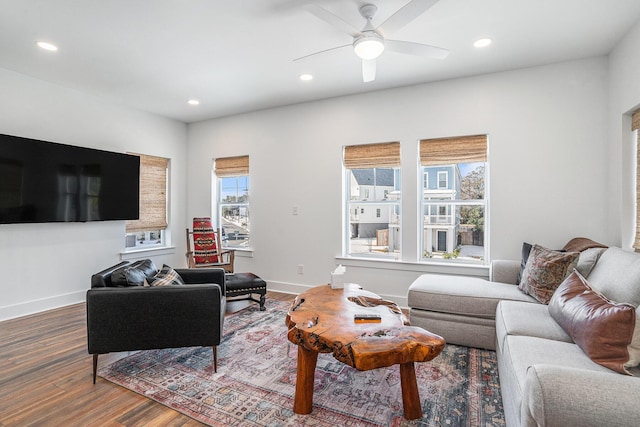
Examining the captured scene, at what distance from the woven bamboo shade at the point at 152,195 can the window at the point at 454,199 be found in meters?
4.10

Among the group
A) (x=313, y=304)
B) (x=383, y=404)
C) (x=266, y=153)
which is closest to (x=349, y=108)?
(x=266, y=153)

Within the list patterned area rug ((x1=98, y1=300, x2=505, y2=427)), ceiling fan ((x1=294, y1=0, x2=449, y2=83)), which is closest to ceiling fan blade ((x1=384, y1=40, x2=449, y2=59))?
ceiling fan ((x1=294, y1=0, x2=449, y2=83))

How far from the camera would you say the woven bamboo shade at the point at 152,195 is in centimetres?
503

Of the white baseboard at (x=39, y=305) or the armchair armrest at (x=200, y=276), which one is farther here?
the white baseboard at (x=39, y=305)

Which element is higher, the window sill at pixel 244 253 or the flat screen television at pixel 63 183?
the flat screen television at pixel 63 183

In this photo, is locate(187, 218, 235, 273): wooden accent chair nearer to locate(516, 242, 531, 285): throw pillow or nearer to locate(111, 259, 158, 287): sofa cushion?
locate(111, 259, 158, 287): sofa cushion

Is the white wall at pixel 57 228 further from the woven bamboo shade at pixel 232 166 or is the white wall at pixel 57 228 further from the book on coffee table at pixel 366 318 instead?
the book on coffee table at pixel 366 318

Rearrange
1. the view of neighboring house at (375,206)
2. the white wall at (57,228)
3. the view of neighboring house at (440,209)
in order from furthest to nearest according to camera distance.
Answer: the view of neighboring house at (375,206) → the view of neighboring house at (440,209) → the white wall at (57,228)

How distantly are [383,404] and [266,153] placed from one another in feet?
12.5

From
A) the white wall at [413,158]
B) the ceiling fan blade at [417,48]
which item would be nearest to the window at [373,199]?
the white wall at [413,158]

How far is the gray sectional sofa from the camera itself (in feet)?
3.55

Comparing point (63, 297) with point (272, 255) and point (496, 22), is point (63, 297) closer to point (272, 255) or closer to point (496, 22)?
point (272, 255)

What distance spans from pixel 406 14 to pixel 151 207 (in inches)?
183

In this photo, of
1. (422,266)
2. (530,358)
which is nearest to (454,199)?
(422,266)
